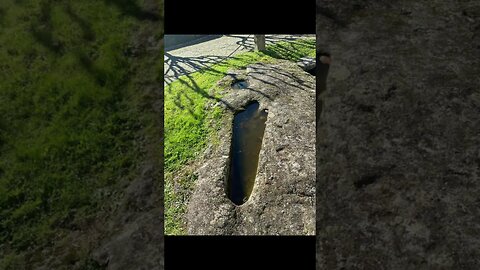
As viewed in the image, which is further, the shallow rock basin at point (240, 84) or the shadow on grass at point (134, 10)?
the shallow rock basin at point (240, 84)

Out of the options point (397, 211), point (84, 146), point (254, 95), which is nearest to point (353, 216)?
point (397, 211)

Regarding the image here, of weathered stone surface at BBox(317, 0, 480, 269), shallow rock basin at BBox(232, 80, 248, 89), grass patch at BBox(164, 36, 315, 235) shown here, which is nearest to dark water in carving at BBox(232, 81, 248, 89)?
shallow rock basin at BBox(232, 80, 248, 89)

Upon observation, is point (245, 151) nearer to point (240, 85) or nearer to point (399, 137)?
point (240, 85)

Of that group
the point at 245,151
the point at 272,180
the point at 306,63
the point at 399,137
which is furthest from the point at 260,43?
the point at 399,137

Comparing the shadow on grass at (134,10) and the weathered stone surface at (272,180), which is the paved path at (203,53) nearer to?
the weathered stone surface at (272,180)

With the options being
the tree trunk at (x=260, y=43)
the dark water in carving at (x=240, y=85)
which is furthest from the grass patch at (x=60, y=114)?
the tree trunk at (x=260, y=43)

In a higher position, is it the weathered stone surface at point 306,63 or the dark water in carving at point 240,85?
the weathered stone surface at point 306,63

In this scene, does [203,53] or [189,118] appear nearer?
[189,118]
